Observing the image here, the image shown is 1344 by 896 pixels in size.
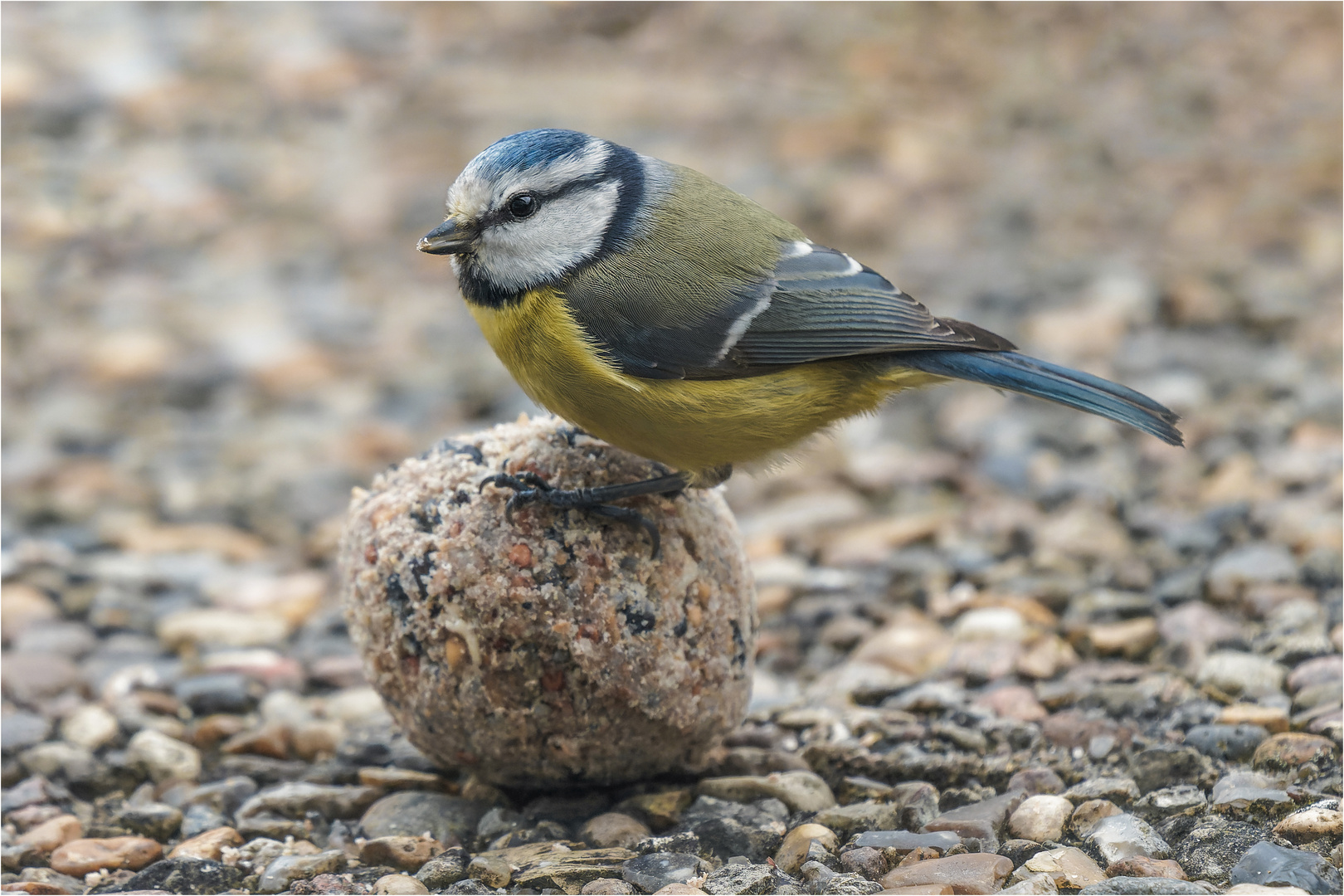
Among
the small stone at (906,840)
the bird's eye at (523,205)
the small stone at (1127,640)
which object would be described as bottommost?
the small stone at (906,840)

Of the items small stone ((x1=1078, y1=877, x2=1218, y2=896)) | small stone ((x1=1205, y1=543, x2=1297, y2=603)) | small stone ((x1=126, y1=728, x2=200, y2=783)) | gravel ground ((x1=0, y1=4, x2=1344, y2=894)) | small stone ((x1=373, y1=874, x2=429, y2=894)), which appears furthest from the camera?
small stone ((x1=1205, y1=543, x2=1297, y2=603))

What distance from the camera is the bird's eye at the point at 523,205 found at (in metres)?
3.52

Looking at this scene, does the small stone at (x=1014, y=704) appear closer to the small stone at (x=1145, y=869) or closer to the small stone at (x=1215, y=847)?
the small stone at (x=1215, y=847)

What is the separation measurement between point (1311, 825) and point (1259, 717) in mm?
648

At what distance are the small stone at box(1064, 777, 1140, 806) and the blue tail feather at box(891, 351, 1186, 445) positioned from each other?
89 cm

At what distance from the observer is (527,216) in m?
3.54

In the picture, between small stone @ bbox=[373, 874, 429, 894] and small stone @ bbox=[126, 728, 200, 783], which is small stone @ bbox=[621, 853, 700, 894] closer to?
small stone @ bbox=[373, 874, 429, 894]

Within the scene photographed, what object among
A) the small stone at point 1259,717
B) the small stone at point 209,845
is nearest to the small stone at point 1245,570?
the small stone at point 1259,717

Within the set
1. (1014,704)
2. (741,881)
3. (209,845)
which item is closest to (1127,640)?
(1014,704)

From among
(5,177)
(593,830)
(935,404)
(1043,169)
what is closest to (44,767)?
(593,830)

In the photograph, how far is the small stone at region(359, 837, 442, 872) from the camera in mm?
3238

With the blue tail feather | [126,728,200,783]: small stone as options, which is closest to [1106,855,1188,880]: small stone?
the blue tail feather

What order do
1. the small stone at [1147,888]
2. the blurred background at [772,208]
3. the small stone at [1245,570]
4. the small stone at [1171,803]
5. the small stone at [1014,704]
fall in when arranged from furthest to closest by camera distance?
the blurred background at [772,208] < the small stone at [1245,570] < the small stone at [1014,704] < the small stone at [1171,803] < the small stone at [1147,888]

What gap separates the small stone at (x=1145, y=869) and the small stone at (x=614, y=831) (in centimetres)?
112
